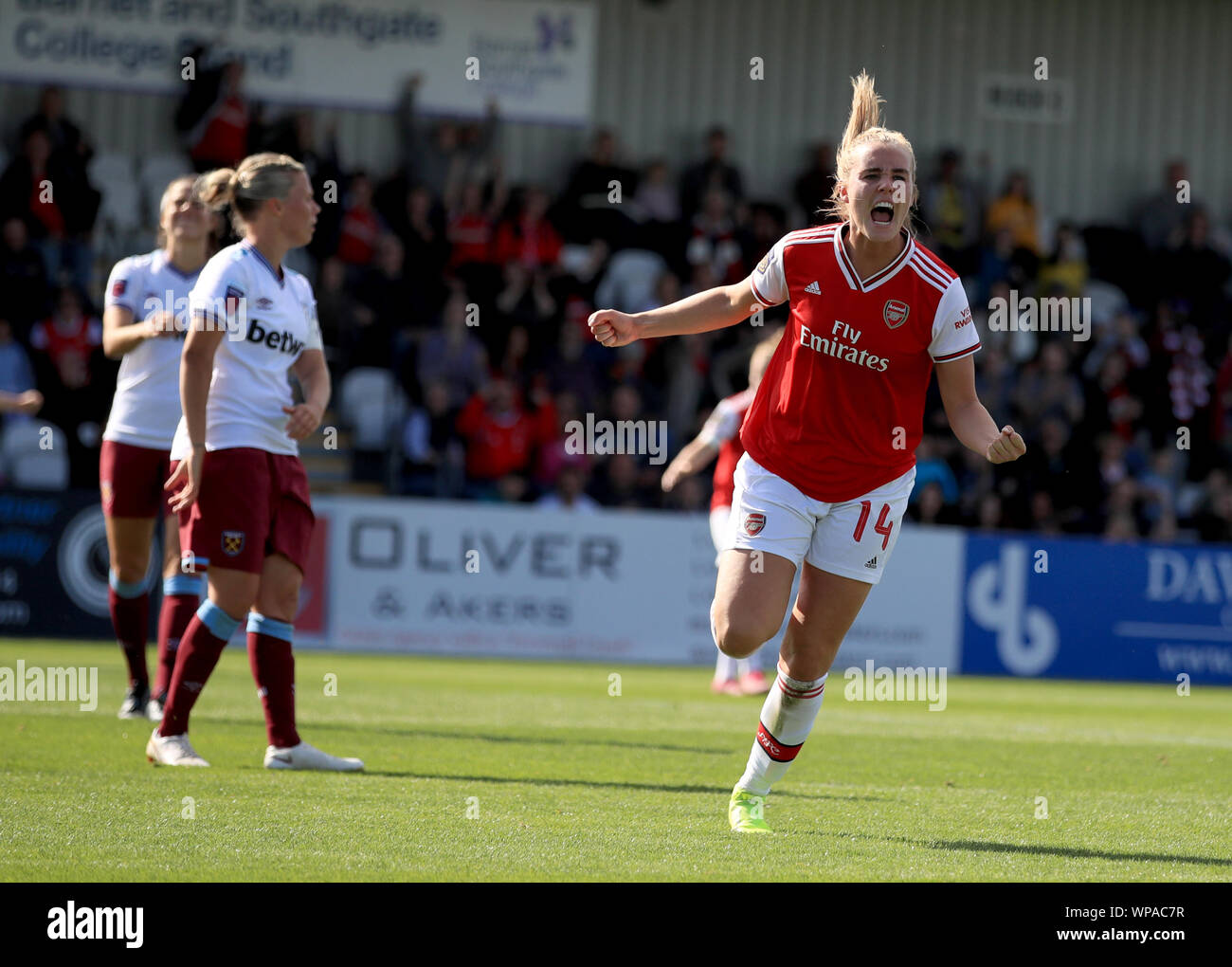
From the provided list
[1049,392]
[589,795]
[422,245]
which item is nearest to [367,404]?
[422,245]

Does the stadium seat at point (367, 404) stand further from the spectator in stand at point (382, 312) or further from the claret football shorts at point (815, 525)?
the claret football shorts at point (815, 525)

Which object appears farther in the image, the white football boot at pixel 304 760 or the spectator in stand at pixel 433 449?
the spectator in stand at pixel 433 449

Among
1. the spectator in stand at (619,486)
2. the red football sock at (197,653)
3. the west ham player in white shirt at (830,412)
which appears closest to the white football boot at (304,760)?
the red football sock at (197,653)

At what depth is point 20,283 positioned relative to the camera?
16219mm

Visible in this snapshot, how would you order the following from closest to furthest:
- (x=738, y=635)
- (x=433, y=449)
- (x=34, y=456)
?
(x=738, y=635)
(x=34, y=456)
(x=433, y=449)

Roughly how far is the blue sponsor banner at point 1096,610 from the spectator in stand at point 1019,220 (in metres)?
5.37

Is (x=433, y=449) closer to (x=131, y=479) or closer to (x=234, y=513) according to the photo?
(x=131, y=479)

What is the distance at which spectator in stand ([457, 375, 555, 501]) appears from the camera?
16438 mm

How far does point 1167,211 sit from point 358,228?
11763 mm

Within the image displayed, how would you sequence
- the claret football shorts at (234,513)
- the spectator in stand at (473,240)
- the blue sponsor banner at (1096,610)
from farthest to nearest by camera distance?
1. the spectator in stand at (473,240)
2. the blue sponsor banner at (1096,610)
3. the claret football shorts at (234,513)

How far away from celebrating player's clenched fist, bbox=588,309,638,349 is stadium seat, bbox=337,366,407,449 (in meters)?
11.8

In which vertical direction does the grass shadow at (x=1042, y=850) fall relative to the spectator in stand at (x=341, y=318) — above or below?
below

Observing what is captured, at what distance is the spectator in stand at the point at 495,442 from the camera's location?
16.4m
